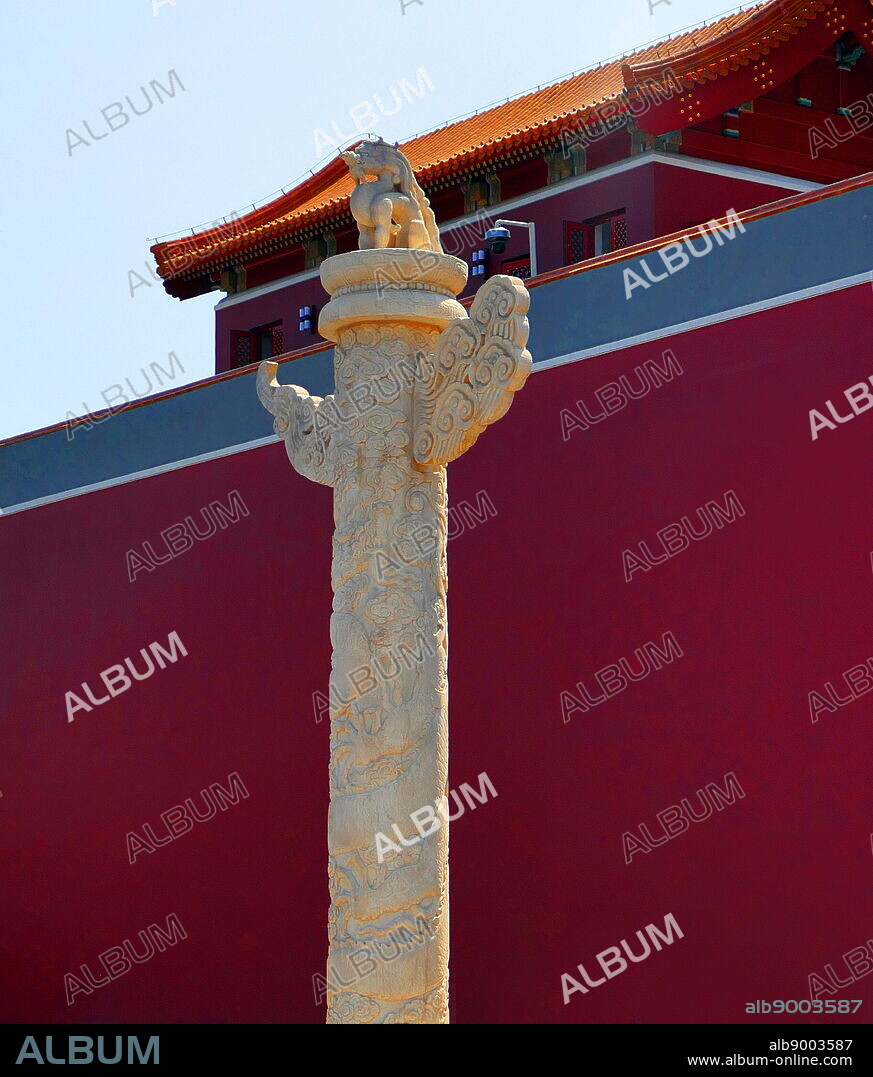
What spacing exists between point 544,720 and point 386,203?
10.2 feet

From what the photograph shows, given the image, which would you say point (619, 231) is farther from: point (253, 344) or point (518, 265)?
point (253, 344)

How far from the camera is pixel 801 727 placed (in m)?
5.95

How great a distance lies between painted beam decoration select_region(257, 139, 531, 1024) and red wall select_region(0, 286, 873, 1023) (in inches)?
84.6

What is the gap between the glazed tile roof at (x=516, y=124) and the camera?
28.4 feet

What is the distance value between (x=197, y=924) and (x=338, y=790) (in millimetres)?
4830

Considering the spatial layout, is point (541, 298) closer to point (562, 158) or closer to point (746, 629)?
point (746, 629)

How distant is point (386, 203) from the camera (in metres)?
4.41

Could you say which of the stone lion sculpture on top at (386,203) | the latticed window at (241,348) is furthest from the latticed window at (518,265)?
the stone lion sculpture on top at (386,203)

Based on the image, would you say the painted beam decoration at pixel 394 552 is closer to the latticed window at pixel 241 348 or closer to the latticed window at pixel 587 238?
the latticed window at pixel 587 238

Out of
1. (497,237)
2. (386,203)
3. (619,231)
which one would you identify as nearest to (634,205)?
(619,231)

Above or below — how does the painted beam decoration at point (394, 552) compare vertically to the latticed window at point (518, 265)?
below

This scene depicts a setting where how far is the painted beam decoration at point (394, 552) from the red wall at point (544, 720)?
215cm
